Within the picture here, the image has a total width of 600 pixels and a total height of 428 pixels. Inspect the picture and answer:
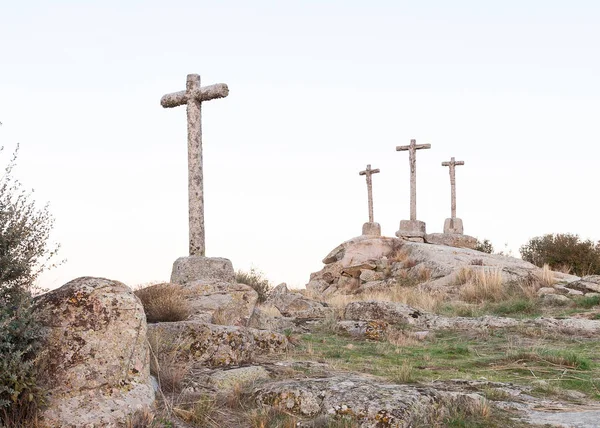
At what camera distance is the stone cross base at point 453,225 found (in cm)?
3631

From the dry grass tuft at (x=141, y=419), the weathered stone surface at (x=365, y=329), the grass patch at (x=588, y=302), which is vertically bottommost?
the dry grass tuft at (x=141, y=419)

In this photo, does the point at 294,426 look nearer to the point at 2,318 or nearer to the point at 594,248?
the point at 2,318

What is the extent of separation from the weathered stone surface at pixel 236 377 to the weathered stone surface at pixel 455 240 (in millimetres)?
27405

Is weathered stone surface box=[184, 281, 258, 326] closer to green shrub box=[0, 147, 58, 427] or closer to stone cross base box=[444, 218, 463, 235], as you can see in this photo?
green shrub box=[0, 147, 58, 427]

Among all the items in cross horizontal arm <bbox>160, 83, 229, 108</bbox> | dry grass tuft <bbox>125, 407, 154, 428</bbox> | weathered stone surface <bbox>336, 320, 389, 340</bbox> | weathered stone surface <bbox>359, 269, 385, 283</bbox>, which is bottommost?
dry grass tuft <bbox>125, 407, 154, 428</bbox>

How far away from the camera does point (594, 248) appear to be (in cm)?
2889

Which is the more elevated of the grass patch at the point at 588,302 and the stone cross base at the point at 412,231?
the stone cross base at the point at 412,231

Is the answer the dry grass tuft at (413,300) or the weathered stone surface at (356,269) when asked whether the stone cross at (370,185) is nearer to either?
the weathered stone surface at (356,269)

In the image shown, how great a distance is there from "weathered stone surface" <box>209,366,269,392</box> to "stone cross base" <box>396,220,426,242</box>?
2691cm

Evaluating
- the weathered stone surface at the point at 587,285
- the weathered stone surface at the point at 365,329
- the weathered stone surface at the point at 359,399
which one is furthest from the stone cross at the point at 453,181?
the weathered stone surface at the point at 359,399

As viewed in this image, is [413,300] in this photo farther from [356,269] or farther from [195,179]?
[356,269]

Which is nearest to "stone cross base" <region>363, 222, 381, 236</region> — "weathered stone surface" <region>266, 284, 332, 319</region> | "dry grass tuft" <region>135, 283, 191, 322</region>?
"weathered stone surface" <region>266, 284, 332, 319</region>

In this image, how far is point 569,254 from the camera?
29.0m

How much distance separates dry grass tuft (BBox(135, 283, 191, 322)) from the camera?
30.6ft
